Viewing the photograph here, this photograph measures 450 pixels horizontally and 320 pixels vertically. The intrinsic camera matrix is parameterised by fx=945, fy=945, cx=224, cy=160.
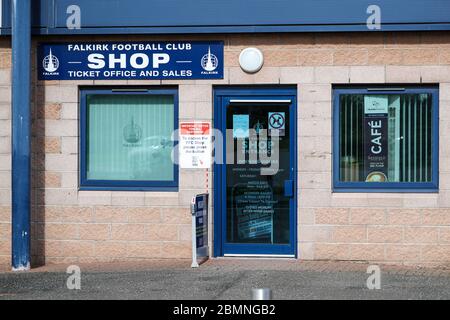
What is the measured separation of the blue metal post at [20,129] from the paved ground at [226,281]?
44 cm

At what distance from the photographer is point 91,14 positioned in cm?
1272

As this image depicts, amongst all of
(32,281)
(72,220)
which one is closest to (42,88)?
(72,220)

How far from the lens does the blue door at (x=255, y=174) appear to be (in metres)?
12.8

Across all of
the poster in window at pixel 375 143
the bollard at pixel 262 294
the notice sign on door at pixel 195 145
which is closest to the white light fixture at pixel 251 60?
the notice sign on door at pixel 195 145

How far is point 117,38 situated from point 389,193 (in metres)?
4.21

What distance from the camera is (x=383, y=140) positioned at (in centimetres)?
1271

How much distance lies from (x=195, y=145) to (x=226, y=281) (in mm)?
2422

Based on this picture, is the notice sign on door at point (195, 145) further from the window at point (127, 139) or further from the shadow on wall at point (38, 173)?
the shadow on wall at point (38, 173)

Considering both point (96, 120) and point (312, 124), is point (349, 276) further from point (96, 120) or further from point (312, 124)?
point (96, 120)
